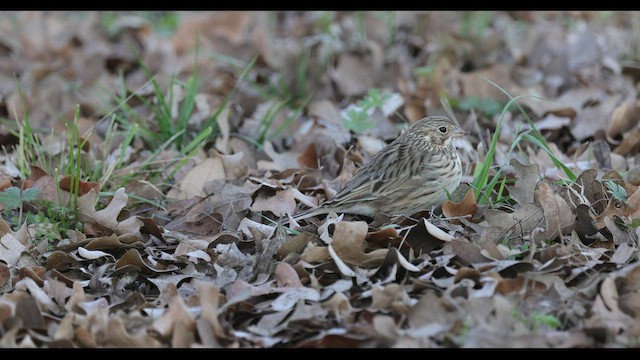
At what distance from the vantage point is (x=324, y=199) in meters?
6.20

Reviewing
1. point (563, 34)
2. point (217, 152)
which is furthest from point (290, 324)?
point (563, 34)

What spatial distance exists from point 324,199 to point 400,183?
515 mm

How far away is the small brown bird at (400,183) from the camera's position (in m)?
5.88

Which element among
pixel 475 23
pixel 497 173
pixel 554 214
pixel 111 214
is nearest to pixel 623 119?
pixel 497 173

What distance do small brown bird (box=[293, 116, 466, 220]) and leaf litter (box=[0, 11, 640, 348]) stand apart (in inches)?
5.7

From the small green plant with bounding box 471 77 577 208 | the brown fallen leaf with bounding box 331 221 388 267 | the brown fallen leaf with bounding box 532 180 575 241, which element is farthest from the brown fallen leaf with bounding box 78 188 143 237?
the brown fallen leaf with bounding box 532 180 575 241

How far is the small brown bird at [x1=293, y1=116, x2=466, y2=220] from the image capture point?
5875 millimetres

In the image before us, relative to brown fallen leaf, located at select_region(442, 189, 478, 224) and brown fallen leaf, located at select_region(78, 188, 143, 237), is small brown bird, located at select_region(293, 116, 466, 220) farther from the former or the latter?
brown fallen leaf, located at select_region(78, 188, 143, 237)

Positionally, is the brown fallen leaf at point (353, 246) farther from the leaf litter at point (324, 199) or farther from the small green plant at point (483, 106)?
the small green plant at point (483, 106)

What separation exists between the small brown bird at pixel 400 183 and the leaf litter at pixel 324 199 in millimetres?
145

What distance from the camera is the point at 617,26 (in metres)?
10.4

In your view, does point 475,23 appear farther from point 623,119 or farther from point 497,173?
point 497,173

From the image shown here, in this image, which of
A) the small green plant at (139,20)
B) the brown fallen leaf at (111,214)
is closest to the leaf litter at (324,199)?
the brown fallen leaf at (111,214)
